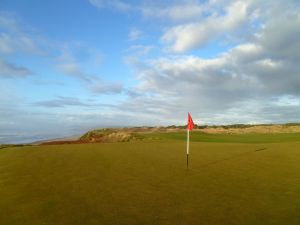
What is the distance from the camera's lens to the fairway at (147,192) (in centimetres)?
773

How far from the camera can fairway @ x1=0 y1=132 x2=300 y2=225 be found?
773cm

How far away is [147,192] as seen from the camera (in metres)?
10.1

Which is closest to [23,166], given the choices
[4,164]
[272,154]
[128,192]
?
[4,164]

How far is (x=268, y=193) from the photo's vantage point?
1021 centimetres

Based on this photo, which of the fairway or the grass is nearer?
the fairway

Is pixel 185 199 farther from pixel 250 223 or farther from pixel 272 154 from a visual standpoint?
pixel 272 154

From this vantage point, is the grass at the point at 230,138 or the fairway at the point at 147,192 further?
the grass at the point at 230,138

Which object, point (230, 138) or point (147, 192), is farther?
point (230, 138)

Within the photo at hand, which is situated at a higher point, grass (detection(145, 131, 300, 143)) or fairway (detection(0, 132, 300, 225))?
grass (detection(145, 131, 300, 143))

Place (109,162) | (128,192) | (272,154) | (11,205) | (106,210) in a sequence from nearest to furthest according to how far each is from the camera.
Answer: (106,210) → (11,205) → (128,192) → (109,162) → (272,154)

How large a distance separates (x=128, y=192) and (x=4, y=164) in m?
9.31

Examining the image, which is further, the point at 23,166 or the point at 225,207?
the point at 23,166

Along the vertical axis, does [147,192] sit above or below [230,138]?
below

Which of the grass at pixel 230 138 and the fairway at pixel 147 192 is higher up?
the grass at pixel 230 138
